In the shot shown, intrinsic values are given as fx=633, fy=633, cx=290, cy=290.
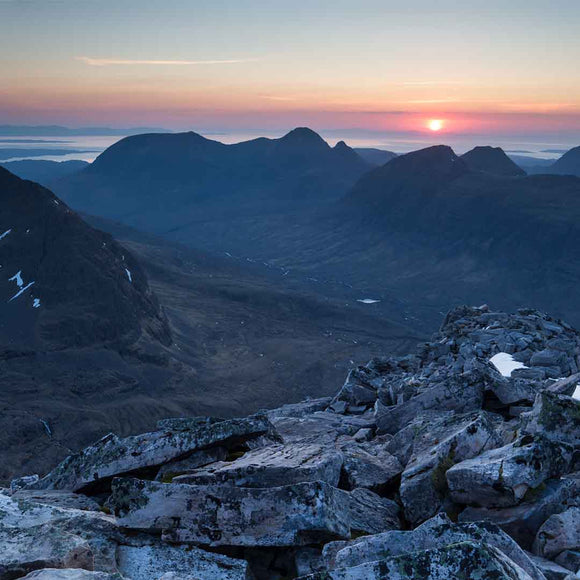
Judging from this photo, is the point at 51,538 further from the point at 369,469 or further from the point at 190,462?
the point at 369,469

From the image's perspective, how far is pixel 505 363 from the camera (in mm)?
24094

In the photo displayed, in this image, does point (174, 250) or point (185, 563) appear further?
point (174, 250)

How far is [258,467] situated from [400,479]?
103 inches

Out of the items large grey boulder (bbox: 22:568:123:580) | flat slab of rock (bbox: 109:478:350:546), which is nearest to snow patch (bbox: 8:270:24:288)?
flat slab of rock (bbox: 109:478:350:546)

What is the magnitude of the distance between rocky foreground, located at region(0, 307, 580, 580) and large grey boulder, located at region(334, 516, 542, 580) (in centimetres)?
1

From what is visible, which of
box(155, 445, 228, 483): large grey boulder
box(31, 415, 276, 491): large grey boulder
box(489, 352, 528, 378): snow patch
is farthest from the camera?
box(489, 352, 528, 378): snow patch

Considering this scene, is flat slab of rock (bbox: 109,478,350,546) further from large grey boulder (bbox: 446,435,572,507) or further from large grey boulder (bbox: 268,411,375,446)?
large grey boulder (bbox: 268,411,375,446)

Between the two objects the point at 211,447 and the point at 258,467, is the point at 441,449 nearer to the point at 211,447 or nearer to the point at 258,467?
the point at 258,467

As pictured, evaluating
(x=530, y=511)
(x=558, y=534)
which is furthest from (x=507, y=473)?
(x=558, y=534)

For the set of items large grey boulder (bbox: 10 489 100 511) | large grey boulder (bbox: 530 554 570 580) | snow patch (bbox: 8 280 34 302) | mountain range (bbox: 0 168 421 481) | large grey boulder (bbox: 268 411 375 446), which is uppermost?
large grey boulder (bbox: 530 554 570 580)

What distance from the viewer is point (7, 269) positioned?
314 ft

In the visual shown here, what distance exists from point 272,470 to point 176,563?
2035 millimetres

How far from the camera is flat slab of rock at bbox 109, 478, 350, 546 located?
7848mm

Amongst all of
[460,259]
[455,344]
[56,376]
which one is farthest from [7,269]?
[460,259]
